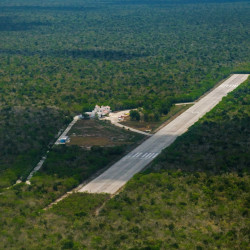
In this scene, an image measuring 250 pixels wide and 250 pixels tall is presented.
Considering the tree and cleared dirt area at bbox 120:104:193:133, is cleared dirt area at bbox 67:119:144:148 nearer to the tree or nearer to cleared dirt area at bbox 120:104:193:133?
cleared dirt area at bbox 120:104:193:133

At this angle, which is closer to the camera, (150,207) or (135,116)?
(150,207)

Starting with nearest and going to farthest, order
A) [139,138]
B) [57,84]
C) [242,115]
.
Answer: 1. [139,138]
2. [242,115]
3. [57,84]

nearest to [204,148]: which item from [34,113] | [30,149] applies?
[30,149]

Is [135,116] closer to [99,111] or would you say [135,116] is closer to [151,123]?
[151,123]

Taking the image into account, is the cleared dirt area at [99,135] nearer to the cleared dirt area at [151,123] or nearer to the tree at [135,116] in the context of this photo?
the cleared dirt area at [151,123]

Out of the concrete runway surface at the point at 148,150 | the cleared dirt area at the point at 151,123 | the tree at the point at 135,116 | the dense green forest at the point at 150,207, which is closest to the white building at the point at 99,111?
the cleared dirt area at the point at 151,123

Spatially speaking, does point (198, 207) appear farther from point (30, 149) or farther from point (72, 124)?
point (72, 124)

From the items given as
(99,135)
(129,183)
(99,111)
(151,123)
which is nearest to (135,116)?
(151,123)
